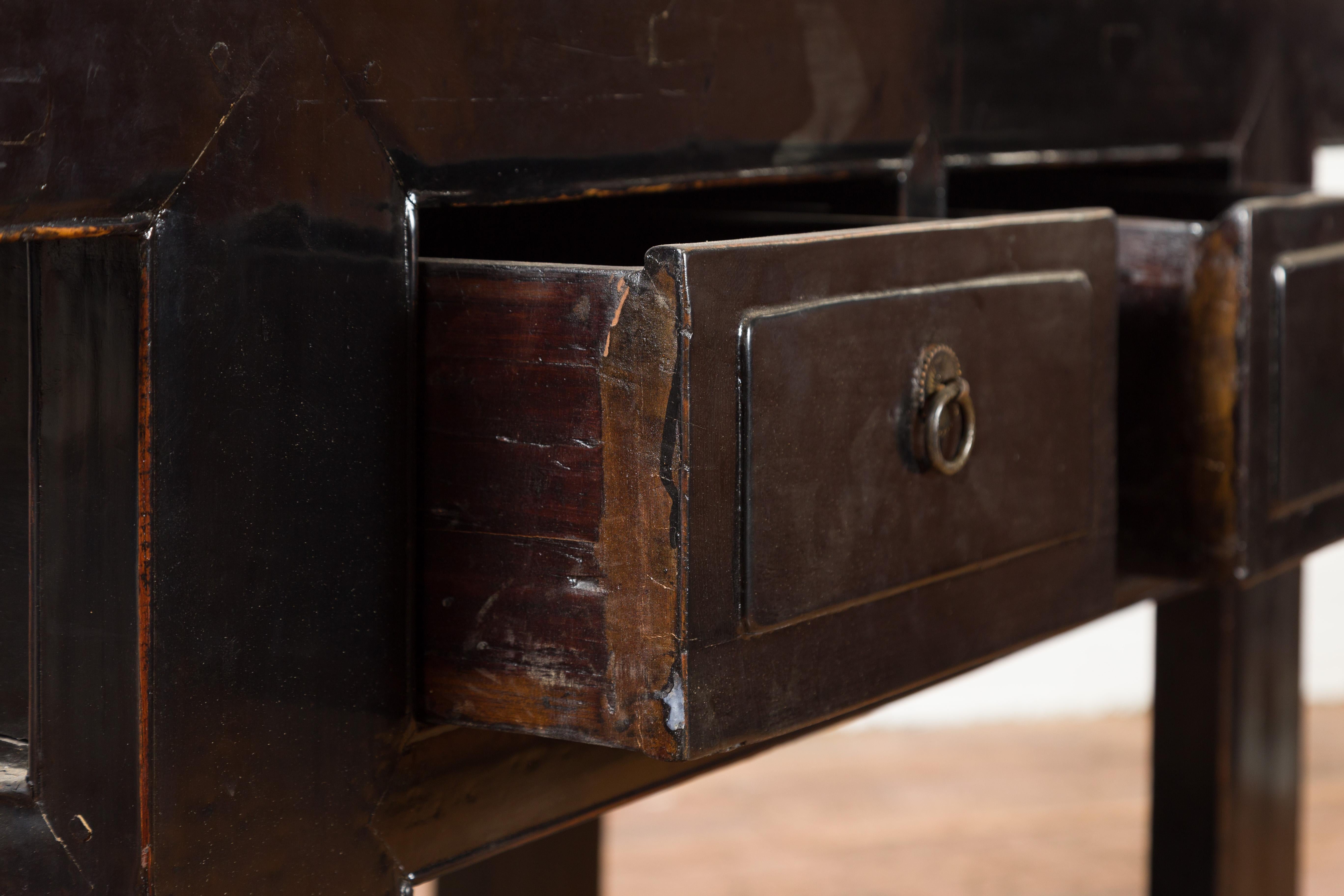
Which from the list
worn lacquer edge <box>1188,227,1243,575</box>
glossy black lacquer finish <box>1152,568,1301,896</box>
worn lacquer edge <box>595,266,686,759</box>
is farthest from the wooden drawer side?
glossy black lacquer finish <box>1152,568,1301,896</box>

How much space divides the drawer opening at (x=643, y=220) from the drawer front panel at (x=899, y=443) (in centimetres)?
10

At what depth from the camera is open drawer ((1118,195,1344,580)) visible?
854 millimetres

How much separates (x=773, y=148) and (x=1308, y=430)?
33 cm

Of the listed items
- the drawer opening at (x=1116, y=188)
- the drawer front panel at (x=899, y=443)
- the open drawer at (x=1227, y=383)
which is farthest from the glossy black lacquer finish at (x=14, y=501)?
the drawer opening at (x=1116, y=188)

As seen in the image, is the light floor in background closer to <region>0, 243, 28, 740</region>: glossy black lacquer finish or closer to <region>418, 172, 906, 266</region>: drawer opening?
<region>418, 172, 906, 266</region>: drawer opening

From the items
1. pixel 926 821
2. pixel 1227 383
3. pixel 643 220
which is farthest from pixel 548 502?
pixel 926 821

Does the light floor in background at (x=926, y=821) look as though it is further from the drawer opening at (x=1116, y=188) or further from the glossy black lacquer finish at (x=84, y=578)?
the glossy black lacquer finish at (x=84, y=578)

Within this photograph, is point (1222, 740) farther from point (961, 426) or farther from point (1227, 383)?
point (961, 426)

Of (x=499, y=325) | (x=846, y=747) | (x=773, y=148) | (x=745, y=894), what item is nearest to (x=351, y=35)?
(x=499, y=325)

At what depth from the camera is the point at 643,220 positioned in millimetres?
859

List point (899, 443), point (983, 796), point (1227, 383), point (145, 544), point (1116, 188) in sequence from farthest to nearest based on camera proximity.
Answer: point (983, 796) < point (1116, 188) < point (1227, 383) < point (899, 443) < point (145, 544)

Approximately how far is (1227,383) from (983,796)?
1797mm

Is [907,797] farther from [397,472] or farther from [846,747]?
[397,472]

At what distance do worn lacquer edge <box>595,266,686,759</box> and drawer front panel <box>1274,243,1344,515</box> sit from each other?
0.44 metres
